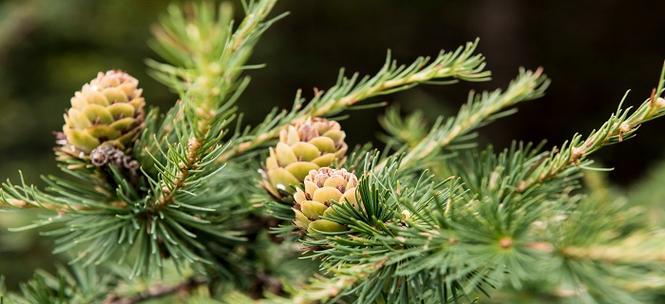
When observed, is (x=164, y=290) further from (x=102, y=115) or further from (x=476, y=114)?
(x=476, y=114)

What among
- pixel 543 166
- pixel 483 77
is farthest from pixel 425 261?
pixel 483 77

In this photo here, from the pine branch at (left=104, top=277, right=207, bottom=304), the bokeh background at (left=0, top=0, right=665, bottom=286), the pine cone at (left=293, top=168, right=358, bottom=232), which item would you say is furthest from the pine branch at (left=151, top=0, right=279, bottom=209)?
the bokeh background at (left=0, top=0, right=665, bottom=286)

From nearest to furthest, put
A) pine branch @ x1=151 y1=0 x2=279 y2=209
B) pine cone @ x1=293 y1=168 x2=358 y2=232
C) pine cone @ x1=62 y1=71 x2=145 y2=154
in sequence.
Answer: pine branch @ x1=151 y1=0 x2=279 y2=209 < pine cone @ x1=293 y1=168 x2=358 y2=232 < pine cone @ x1=62 y1=71 x2=145 y2=154

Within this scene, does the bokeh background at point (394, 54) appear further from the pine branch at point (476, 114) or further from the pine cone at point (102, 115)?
the pine cone at point (102, 115)

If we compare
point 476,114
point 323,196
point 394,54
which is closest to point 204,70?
point 323,196

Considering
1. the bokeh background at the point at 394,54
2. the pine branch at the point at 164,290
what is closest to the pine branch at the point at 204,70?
the pine branch at the point at 164,290

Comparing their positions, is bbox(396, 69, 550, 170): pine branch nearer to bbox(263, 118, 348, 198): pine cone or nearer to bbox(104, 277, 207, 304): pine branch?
bbox(263, 118, 348, 198): pine cone
